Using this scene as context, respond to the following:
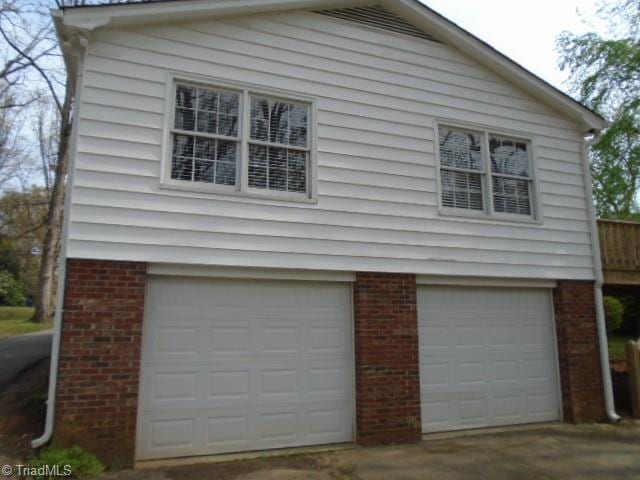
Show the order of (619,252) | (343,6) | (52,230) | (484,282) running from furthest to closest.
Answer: (52,230) → (619,252) → (484,282) → (343,6)

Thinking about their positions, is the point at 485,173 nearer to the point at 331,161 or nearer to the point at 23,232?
the point at 331,161

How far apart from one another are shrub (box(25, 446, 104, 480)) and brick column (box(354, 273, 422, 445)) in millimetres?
3340

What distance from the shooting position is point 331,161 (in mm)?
7180

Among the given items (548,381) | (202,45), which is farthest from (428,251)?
(202,45)

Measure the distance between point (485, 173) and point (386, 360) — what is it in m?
3.70

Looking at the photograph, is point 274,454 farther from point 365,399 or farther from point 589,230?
point 589,230

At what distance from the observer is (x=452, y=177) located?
26.6 feet

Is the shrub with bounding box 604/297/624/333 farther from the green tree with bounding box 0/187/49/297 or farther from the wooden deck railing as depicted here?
the green tree with bounding box 0/187/49/297

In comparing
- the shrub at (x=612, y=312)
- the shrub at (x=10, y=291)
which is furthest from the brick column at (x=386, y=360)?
the shrub at (x=10, y=291)

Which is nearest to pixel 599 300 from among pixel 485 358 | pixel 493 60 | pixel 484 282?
pixel 484 282

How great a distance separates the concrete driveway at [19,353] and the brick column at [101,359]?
419 cm

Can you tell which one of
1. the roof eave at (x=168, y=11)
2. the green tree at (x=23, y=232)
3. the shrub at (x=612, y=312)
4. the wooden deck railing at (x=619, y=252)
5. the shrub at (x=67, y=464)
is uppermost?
the green tree at (x=23, y=232)

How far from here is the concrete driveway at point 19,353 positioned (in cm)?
972

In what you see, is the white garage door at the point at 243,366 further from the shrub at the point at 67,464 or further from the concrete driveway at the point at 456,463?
the shrub at the point at 67,464
